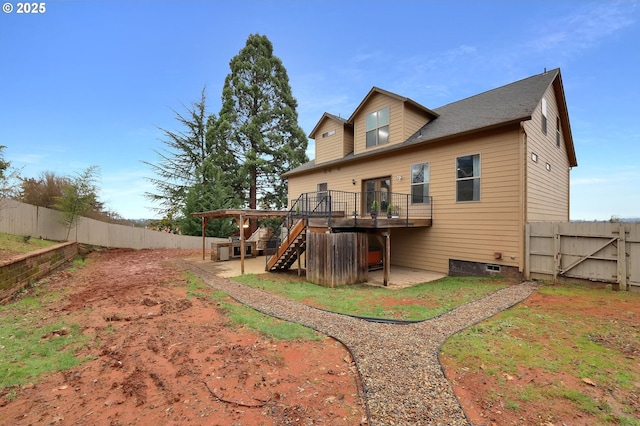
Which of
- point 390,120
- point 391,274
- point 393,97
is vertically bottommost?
point 391,274

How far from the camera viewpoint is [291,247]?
10.5m

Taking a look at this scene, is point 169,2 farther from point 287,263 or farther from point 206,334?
point 206,334

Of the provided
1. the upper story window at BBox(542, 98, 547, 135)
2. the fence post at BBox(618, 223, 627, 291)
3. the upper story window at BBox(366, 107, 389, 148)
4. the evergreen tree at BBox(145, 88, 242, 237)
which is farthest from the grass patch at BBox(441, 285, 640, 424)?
the evergreen tree at BBox(145, 88, 242, 237)

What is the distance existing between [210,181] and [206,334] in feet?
60.0

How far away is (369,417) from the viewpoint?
241 centimetres

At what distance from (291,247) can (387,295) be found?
4.48 metres

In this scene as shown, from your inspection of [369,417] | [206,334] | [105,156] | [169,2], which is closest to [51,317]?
[206,334]

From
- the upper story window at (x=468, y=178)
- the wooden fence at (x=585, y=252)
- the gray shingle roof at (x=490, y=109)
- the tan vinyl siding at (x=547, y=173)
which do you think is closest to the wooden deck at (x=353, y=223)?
the upper story window at (x=468, y=178)

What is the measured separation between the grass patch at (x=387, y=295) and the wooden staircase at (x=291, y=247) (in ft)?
4.12

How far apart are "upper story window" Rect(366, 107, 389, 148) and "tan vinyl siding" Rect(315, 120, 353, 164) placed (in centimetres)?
159

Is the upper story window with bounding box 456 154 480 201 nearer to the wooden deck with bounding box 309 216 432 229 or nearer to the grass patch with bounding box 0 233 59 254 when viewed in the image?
the wooden deck with bounding box 309 216 432 229

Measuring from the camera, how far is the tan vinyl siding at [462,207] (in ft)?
27.9

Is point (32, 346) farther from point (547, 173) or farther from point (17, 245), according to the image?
point (547, 173)

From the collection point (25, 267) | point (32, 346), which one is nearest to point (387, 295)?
point (32, 346)
